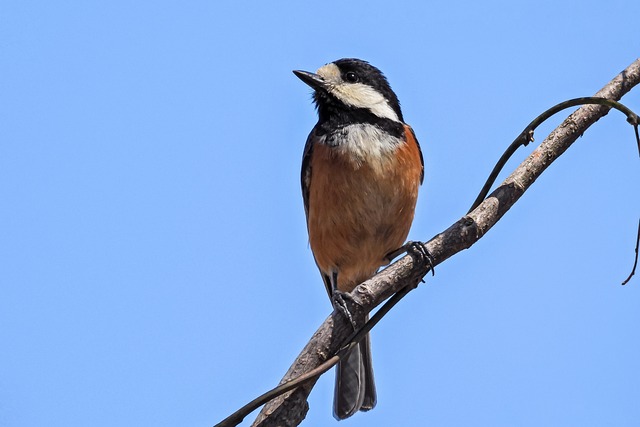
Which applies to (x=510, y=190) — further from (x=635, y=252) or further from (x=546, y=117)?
(x=635, y=252)

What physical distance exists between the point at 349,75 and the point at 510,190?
2.92 meters

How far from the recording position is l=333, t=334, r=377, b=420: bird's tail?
5.48 m

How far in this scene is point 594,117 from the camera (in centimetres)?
381

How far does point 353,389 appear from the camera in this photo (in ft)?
18.3

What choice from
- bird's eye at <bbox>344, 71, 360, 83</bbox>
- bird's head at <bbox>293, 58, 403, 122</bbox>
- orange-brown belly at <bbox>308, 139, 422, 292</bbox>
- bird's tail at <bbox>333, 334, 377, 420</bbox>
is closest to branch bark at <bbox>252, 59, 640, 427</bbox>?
bird's tail at <bbox>333, 334, 377, 420</bbox>

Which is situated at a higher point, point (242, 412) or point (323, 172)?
point (323, 172)

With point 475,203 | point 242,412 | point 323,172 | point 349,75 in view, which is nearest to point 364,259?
point 323,172

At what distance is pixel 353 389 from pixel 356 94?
2.26m

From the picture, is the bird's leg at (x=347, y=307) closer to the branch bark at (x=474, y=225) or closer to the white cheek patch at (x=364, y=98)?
the branch bark at (x=474, y=225)

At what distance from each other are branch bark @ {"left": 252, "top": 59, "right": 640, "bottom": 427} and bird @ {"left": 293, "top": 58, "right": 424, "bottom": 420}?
6.61ft

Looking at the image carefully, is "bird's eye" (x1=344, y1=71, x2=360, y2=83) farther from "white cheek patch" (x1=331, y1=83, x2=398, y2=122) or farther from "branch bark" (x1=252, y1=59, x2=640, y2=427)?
"branch bark" (x1=252, y1=59, x2=640, y2=427)

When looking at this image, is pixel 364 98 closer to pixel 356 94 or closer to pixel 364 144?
pixel 356 94

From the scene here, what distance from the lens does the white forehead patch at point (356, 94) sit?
245 inches

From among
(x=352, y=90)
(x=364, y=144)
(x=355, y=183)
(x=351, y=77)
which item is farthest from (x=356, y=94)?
(x=355, y=183)
